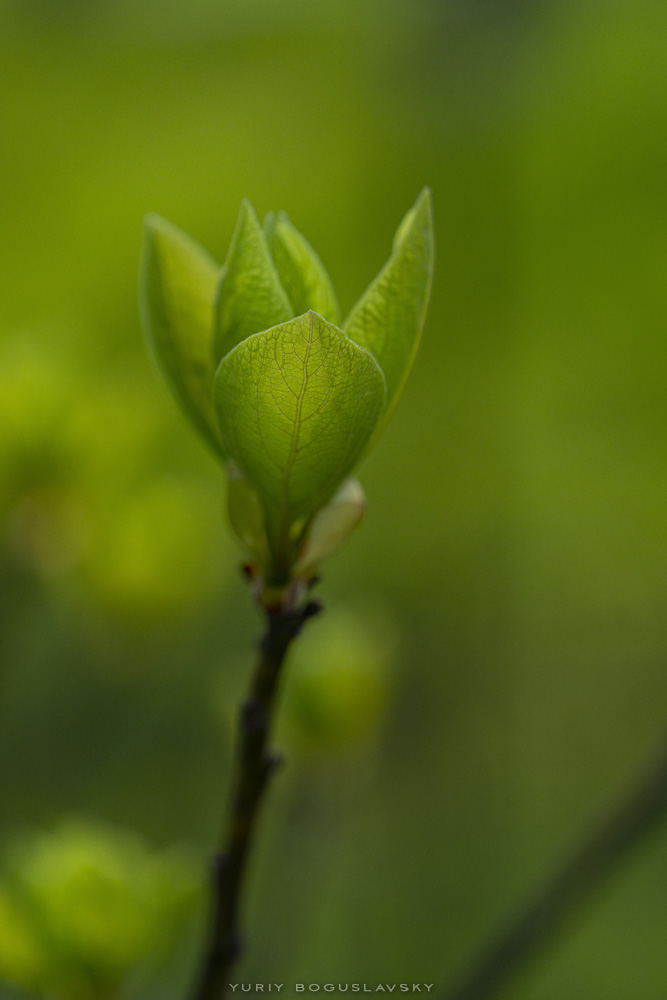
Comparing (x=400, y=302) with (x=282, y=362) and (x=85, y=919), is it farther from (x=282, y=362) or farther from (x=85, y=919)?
(x=85, y=919)

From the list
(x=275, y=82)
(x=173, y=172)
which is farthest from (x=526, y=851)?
(x=275, y=82)

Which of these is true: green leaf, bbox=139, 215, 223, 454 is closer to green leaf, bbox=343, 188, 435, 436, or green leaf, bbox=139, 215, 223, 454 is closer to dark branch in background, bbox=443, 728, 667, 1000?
green leaf, bbox=343, 188, 435, 436

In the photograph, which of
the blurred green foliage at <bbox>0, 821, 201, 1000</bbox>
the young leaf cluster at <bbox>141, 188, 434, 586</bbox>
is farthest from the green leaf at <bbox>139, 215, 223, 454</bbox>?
the blurred green foliage at <bbox>0, 821, 201, 1000</bbox>

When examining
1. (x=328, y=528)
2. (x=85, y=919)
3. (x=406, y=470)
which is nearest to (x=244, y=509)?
(x=328, y=528)

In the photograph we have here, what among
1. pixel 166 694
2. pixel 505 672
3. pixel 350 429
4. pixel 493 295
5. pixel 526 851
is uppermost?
pixel 350 429

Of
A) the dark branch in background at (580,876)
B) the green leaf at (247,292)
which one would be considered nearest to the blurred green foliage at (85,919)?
the dark branch in background at (580,876)

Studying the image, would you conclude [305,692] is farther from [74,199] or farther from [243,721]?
[74,199]

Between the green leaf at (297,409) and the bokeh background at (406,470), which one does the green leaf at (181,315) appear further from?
the bokeh background at (406,470)
